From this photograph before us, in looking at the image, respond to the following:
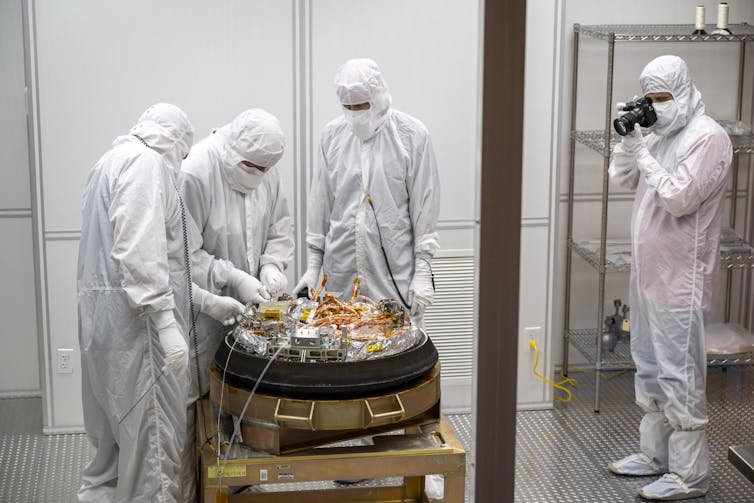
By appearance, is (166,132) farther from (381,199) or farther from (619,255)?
(619,255)

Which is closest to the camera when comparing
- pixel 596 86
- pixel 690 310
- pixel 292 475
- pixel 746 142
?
pixel 292 475

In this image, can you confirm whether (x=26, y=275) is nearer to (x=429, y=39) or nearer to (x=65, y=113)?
(x=65, y=113)

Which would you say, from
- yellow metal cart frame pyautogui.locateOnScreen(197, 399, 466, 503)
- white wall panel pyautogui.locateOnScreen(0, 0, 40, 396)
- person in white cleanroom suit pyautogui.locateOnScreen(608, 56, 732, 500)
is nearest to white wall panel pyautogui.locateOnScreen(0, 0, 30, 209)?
white wall panel pyautogui.locateOnScreen(0, 0, 40, 396)

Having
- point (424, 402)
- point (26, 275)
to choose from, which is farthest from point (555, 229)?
point (26, 275)

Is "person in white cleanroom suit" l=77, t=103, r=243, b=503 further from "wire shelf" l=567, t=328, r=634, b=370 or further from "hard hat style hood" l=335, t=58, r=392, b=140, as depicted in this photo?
"wire shelf" l=567, t=328, r=634, b=370

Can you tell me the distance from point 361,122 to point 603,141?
104 centimetres

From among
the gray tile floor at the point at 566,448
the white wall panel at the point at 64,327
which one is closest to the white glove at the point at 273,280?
the gray tile floor at the point at 566,448

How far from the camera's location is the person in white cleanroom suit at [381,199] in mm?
2871

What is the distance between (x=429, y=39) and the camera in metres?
3.23

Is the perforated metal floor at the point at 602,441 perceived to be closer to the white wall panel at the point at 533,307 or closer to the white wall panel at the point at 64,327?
the white wall panel at the point at 533,307

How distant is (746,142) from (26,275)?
2541 millimetres

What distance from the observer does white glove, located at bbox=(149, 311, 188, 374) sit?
2.24 meters

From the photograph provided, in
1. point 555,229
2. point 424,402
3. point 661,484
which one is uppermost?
point 555,229

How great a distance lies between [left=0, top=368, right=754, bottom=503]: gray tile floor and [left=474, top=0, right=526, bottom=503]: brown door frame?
1.67m
